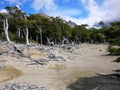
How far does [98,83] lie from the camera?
28.4 m

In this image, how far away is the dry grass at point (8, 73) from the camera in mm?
30481

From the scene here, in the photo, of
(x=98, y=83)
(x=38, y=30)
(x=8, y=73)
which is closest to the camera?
(x=98, y=83)

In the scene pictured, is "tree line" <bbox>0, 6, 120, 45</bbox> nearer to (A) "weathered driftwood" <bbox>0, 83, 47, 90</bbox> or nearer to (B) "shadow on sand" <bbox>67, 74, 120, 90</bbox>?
(B) "shadow on sand" <bbox>67, 74, 120, 90</bbox>

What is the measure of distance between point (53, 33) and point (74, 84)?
65.8 metres

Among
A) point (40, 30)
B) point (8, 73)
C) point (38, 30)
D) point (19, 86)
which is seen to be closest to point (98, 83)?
point (19, 86)

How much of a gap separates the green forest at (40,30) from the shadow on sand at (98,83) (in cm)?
439

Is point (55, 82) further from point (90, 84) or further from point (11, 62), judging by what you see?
point (11, 62)

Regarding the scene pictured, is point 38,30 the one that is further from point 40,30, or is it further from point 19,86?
point 19,86

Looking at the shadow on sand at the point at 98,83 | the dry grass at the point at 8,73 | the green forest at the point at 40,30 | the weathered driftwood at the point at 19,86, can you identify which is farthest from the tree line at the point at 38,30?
the dry grass at the point at 8,73

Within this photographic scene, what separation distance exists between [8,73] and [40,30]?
181 feet

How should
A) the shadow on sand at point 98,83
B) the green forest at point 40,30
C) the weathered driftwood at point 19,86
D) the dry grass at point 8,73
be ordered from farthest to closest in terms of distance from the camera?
the green forest at point 40,30 < the dry grass at point 8,73 < the shadow on sand at point 98,83 < the weathered driftwood at point 19,86

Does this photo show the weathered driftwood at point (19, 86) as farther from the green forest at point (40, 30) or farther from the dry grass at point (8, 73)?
the green forest at point (40, 30)

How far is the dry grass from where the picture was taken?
→ 30.5 meters

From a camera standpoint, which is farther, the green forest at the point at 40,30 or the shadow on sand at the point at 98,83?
the green forest at the point at 40,30
